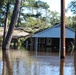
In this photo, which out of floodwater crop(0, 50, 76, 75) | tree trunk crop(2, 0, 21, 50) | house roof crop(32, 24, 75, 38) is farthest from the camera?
house roof crop(32, 24, 75, 38)

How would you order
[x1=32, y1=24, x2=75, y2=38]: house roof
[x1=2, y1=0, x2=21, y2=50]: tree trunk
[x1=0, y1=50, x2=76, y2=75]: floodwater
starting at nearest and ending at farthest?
1. [x1=0, y1=50, x2=76, y2=75]: floodwater
2. [x1=2, y1=0, x2=21, y2=50]: tree trunk
3. [x1=32, y1=24, x2=75, y2=38]: house roof

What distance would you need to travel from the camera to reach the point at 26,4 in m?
67.5

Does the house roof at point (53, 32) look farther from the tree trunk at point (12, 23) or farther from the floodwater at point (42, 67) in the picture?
the floodwater at point (42, 67)

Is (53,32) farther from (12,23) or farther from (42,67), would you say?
(42,67)

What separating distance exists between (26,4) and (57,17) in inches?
3284

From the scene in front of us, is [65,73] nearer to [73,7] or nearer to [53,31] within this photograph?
[53,31]

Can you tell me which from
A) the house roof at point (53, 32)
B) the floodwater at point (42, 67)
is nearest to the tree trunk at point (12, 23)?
the house roof at point (53, 32)

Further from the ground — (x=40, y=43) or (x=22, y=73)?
(x=22, y=73)

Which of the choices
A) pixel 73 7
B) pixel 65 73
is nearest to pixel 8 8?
pixel 73 7

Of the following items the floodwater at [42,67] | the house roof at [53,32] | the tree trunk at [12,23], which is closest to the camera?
the floodwater at [42,67]

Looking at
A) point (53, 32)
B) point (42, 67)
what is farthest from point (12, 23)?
point (42, 67)

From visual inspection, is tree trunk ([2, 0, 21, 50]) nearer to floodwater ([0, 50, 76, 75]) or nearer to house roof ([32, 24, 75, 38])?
house roof ([32, 24, 75, 38])

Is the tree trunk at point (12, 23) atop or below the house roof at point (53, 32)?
atop

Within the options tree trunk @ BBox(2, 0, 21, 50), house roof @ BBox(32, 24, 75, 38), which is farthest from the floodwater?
house roof @ BBox(32, 24, 75, 38)
